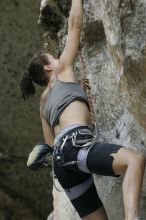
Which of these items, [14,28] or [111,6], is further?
[14,28]

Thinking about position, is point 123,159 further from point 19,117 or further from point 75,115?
point 19,117

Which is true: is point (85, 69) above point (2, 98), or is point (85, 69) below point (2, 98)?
above

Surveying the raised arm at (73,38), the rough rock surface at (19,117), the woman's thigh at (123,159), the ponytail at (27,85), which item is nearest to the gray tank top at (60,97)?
the raised arm at (73,38)


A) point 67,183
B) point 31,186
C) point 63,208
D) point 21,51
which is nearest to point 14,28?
point 21,51

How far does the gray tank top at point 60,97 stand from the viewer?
2824 mm

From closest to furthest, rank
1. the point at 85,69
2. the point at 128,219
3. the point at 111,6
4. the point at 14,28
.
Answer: the point at 128,219 < the point at 111,6 < the point at 85,69 < the point at 14,28

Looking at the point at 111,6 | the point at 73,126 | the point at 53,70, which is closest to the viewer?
the point at 111,6

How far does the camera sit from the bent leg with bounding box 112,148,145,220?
7.79 ft

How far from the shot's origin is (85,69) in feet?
11.0

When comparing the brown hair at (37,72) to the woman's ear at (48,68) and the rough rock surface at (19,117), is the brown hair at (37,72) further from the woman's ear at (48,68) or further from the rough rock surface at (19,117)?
the rough rock surface at (19,117)

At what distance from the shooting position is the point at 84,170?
2.65 m

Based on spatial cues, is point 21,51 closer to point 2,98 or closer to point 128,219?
point 2,98

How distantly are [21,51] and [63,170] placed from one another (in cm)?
470

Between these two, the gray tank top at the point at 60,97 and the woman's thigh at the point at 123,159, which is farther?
the gray tank top at the point at 60,97
